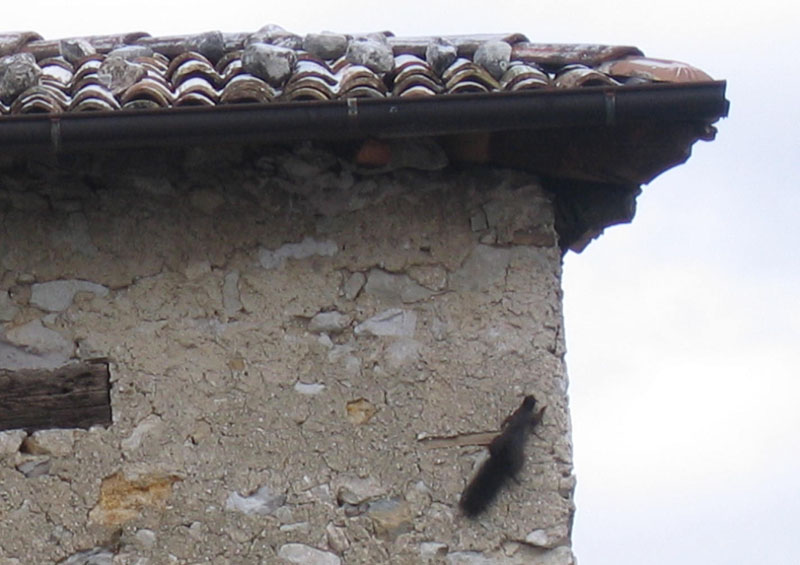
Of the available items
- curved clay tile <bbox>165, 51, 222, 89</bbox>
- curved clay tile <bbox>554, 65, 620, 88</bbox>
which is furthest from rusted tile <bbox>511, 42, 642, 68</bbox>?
curved clay tile <bbox>165, 51, 222, 89</bbox>

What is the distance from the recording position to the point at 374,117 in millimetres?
3914

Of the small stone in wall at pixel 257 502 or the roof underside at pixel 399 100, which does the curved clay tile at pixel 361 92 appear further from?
the small stone in wall at pixel 257 502

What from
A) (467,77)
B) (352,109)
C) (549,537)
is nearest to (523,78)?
(467,77)

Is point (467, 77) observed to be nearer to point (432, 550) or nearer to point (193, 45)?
point (193, 45)

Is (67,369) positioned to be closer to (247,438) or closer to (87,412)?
(87,412)

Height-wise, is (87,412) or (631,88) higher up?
(631,88)

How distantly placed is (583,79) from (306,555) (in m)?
1.46

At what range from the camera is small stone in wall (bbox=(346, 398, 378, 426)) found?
4023mm

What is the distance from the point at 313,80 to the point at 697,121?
3.42ft

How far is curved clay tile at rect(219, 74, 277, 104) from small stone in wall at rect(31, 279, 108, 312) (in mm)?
650

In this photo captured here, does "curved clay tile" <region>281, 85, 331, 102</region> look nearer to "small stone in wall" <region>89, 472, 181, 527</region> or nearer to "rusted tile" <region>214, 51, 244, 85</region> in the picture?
"rusted tile" <region>214, 51, 244, 85</region>

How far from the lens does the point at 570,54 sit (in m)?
4.29

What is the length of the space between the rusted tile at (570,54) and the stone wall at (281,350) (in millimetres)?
341

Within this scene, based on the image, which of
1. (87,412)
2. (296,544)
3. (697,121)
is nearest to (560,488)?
(296,544)
